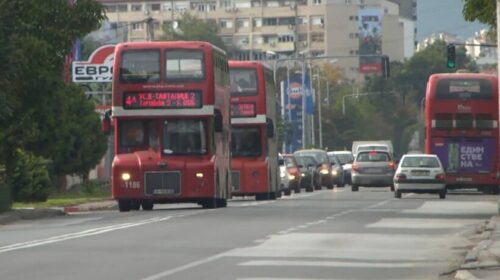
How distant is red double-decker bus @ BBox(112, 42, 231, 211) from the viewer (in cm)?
4200

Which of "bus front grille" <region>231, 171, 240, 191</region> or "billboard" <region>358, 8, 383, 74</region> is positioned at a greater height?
"billboard" <region>358, 8, 383, 74</region>

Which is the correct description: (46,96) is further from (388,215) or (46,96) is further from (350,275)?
(350,275)

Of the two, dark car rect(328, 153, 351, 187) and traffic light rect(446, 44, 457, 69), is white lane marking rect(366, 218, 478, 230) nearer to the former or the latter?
traffic light rect(446, 44, 457, 69)

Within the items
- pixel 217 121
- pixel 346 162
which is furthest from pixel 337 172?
pixel 217 121

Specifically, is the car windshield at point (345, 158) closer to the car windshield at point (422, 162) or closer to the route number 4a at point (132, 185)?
the car windshield at point (422, 162)

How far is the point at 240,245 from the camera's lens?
26422 mm

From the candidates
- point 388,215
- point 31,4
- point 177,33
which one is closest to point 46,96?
point 31,4

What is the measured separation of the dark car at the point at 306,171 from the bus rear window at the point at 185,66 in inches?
1176

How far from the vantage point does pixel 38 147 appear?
176ft

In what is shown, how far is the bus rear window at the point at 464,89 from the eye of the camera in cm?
5919

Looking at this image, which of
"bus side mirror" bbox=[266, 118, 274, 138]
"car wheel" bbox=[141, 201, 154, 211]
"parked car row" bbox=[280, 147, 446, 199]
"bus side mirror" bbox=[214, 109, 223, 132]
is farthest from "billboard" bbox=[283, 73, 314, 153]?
"bus side mirror" bbox=[214, 109, 223, 132]

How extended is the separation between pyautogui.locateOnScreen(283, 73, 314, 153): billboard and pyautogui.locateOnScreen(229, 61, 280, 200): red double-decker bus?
69268mm

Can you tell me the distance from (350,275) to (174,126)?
21847mm

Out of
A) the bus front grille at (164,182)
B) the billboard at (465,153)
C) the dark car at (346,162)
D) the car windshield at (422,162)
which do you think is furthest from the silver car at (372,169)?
the bus front grille at (164,182)
